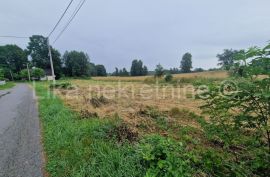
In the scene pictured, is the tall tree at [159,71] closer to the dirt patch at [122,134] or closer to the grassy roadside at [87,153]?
the grassy roadside at [87,153]

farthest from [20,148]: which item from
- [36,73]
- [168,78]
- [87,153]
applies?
[36,73]

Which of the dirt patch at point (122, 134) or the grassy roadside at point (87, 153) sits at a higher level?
the dirt patch at point (122, 134)

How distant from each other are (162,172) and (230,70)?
171 cm

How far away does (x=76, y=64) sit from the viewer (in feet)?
216

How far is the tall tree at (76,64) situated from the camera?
6594 centimetres

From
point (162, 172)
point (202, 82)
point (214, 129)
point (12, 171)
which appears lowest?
point (12, 171)

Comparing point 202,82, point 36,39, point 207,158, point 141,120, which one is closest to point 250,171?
point 207,158

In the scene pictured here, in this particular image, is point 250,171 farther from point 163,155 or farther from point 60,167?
point 60,167

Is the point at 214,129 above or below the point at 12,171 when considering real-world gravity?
above

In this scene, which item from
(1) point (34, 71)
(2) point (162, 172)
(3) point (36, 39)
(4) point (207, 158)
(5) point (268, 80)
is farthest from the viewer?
(3) point (36, 39)

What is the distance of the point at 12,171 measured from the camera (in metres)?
3.49

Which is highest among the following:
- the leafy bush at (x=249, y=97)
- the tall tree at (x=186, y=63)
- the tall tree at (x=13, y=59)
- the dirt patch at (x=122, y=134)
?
the tall tree at (x=13, y=59)

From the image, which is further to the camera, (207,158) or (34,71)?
(34,71)

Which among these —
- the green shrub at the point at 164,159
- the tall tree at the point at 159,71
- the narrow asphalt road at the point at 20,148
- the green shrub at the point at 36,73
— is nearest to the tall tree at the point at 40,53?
the green shrub at the point at 36,73
